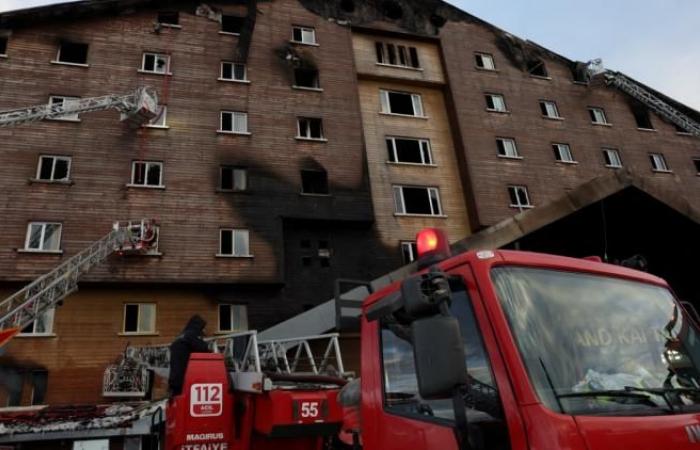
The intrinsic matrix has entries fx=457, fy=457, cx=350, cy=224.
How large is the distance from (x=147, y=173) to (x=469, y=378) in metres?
19.8

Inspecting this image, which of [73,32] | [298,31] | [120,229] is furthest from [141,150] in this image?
[298,31]

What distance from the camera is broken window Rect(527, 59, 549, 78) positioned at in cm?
2976

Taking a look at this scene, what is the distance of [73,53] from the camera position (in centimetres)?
2200

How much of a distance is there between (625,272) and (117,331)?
1826cm

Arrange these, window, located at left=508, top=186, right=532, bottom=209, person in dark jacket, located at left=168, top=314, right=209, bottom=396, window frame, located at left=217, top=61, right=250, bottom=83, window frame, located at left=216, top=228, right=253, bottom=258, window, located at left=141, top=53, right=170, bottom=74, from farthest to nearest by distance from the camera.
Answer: window, located at left=508, top=186, right=532, bottom=209 < window frame, located at left=217, top=61, right=250, bottom=83 < window, located at left=141, top=53, right=170, bottom=74 < window frame, located at left=216, top=228, right=253, bottom=258 < person in dark jacket, located at left=168, top=314, right=209, bottom=396

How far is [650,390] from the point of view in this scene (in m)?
2.67

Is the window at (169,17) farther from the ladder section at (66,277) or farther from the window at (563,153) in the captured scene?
the window at (563,153)

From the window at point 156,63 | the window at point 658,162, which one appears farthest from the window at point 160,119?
the window at point 658,162

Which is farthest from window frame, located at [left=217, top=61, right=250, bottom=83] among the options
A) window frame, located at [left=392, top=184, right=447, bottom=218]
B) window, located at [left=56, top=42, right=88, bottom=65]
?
window frame, located at [left=392, top=184, right=447, bottom=218]

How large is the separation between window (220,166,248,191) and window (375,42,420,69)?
11511mm

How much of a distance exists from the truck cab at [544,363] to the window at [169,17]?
25246 millimetres

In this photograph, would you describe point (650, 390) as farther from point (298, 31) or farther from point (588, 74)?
point (588, 74)

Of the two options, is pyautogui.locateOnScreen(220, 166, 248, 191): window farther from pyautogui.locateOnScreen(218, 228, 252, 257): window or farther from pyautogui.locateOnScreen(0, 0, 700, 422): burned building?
pyautogui.locateOnScreen(218, 228, 252, 257): window

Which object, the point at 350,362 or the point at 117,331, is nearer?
the point at 350,362
